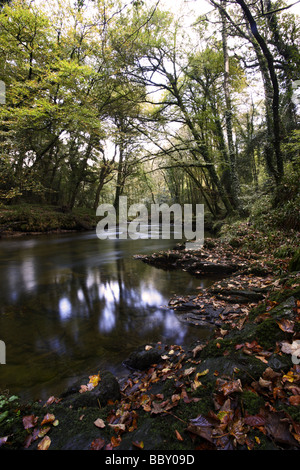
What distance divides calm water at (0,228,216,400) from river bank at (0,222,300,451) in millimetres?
535

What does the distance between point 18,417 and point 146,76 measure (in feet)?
52.3

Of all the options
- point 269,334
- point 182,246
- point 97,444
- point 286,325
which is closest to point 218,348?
point 269,334

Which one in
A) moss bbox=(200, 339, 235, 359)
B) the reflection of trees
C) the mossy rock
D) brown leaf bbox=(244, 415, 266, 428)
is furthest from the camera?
the mossy rock

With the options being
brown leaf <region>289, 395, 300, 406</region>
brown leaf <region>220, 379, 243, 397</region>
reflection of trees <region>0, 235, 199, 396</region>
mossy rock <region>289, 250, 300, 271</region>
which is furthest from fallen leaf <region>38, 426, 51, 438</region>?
mossy rock <region>289, 250, 300, 271</region>

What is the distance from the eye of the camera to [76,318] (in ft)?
14.5

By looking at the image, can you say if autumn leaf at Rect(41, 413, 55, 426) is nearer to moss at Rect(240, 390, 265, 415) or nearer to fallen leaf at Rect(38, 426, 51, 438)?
fallen leaf at Rect(38, 426, 51, 438)

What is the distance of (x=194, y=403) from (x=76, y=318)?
3.42 m

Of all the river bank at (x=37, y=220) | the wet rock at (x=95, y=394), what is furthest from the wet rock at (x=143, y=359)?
the river bank at (x=37, y=220)

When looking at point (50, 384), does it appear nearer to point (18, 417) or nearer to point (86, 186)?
point (18, 417)

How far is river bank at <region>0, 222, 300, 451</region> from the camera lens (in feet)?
4.40

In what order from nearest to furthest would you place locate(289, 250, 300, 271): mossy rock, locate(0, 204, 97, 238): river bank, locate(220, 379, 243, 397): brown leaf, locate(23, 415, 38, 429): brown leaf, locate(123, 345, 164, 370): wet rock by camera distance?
locate(220, 379, 243, 397): brown leaf, locate(23, 415, 38, 429): brown leaf, locate(123, 345, 164, 370): wet rock, locate(289, 250, 300, 271): mossy rock, locate(0, 204, 97, 238): river bank

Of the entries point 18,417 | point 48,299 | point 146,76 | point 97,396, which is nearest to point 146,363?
point 97,396

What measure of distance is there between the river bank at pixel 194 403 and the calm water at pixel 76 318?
53cm
